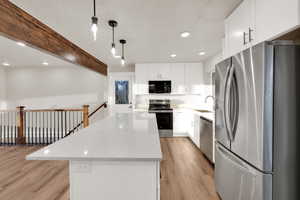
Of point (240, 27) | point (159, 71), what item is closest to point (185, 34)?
point (240, 27)

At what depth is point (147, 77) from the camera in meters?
5.11

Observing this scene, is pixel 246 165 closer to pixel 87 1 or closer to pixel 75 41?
pixel 87 1

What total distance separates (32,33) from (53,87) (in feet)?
15.2

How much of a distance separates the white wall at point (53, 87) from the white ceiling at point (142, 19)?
3056 mm

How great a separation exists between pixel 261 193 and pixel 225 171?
1.80ft

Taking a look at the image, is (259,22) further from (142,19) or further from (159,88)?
(159,88)

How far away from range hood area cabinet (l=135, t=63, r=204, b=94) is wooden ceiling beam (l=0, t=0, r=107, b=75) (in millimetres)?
2075

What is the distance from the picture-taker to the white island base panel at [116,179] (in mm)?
1169

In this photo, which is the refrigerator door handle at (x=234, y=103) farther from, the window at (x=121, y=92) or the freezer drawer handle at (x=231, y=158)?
the window at (x=121, y=92)

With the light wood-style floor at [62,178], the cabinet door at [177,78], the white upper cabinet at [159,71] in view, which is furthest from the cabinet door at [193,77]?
the light wood-style floor at [62,178]

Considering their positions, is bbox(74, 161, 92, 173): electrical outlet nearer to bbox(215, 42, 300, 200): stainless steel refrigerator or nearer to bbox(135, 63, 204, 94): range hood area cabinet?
bbox(215, 42, 300, 200): stainless steel refrigerator

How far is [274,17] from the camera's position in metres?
1.32

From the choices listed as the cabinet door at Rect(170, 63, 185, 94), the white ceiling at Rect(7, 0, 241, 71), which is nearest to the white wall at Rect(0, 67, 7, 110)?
the white ceiling at Rect(7, 0, 241, 71)

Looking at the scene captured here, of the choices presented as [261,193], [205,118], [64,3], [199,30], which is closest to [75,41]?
[64,3]
